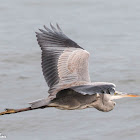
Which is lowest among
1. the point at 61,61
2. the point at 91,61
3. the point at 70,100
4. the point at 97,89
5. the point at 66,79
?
the point at 91,61

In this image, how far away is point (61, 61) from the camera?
9.16 m

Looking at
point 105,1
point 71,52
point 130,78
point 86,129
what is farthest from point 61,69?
point 105,1

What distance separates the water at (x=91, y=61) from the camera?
10648 millimetres

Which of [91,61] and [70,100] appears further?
[91,61]

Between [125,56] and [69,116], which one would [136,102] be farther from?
[125,56]

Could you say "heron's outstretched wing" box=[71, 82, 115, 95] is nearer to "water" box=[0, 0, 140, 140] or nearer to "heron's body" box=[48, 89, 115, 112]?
"heron's body" box=[48, 89, 115, 112]

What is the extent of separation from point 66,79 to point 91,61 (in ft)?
17.1

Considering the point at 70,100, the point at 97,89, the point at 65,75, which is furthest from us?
the point at 65,75

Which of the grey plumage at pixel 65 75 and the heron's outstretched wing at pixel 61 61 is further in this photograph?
the heron's outstretched wing at pixel 61 61

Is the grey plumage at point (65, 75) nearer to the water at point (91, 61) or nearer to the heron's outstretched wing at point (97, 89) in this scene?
the heron's outstretched wing at point (97, 89)

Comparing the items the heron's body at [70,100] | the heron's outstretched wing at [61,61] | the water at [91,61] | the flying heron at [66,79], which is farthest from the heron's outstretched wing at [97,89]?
the water at [91,61]

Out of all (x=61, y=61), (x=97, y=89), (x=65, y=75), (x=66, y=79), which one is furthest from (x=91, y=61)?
(x=97, y=89)

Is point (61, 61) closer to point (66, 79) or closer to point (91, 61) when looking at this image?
point (66, 79)

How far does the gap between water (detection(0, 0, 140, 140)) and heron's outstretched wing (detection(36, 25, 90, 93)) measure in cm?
153
